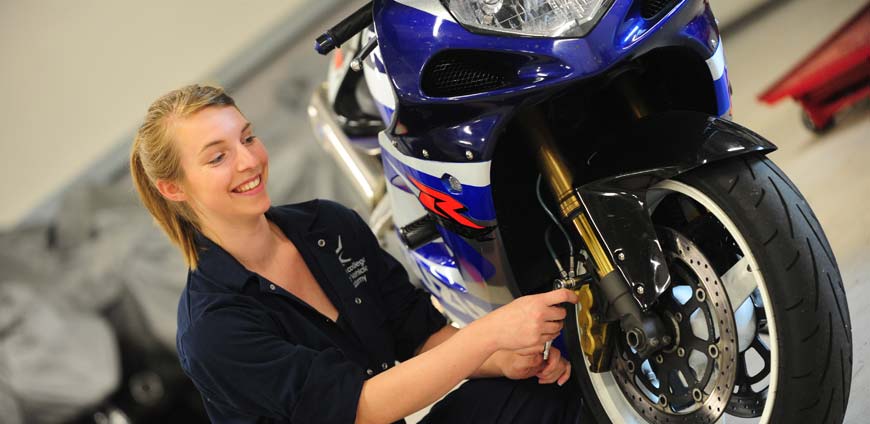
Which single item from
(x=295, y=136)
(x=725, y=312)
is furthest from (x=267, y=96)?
(x=725, y=312)

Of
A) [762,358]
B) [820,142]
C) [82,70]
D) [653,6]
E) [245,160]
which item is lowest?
[820,142]

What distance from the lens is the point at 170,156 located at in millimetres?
1464

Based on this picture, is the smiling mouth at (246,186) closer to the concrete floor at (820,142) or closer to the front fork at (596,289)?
the front fork at (596,289)

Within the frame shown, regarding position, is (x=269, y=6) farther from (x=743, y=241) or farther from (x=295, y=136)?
(x=743, y=241)

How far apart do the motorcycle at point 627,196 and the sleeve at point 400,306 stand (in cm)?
16

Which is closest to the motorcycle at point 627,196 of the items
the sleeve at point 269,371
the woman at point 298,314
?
the woman at point 298,314

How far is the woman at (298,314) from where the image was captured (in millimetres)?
1330

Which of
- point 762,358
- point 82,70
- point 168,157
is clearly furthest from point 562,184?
point 82,70

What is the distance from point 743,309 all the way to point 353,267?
2.22ft

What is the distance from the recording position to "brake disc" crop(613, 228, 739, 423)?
125cm

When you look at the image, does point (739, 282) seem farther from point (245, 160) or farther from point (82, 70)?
point (82, 70)

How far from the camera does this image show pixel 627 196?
1.29m

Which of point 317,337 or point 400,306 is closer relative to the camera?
point 317,337

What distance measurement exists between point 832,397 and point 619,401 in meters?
0.38
